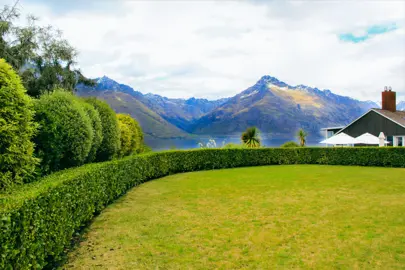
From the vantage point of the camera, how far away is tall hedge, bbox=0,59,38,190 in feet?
22.3

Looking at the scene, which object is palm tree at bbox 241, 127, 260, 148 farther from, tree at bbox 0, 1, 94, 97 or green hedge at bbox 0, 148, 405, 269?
tree at bbox 0, 1, 94, 97

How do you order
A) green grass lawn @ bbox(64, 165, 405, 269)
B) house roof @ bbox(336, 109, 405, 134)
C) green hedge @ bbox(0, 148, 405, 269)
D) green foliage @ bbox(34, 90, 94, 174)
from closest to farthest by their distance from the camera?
green hedge @ bbox(0, 148, 405, 269)
green grass lawn @ bbox(64, 165, 405, 269)
green foliage @ bbox(34, 90, 94, 174)
house roof @ bbox(336, 109, 405, 134)

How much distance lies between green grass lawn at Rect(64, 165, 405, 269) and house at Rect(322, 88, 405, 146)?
21.3 meters

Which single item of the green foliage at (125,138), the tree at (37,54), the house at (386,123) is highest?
the tree at (37,54)

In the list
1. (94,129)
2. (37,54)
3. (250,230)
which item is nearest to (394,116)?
(94,129)

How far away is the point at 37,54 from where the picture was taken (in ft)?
135

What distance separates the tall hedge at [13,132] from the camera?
679 cm

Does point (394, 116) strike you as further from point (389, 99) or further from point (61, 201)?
point (61, 201)

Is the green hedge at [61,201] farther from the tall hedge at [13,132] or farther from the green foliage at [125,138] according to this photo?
the green foliage at [125,138]

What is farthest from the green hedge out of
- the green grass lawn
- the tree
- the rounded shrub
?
the tree

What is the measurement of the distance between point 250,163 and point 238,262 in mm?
19641

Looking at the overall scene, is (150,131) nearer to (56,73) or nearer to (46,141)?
(56,73)

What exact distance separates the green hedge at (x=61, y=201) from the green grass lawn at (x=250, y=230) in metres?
0.52

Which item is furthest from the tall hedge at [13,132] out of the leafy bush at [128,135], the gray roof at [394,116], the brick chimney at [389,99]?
the brick chimney at [389,99]
